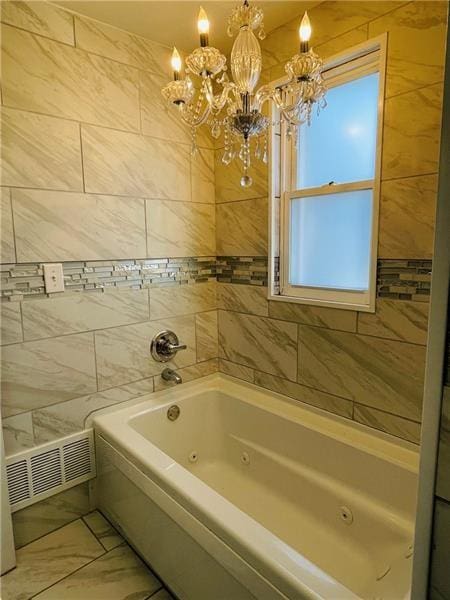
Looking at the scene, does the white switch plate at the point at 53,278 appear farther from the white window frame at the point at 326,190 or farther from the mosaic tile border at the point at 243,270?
the white window frame at the point at 326,190

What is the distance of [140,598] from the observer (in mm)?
1400

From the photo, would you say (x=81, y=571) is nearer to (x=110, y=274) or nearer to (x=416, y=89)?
(x=110, y=274)

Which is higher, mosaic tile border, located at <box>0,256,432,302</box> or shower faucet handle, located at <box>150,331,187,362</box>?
mosaic tile border, located at <box>0,256,432,302</box>

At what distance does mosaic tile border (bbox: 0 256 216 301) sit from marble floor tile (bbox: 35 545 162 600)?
123 centimetres

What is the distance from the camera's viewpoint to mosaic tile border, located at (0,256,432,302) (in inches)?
55.2

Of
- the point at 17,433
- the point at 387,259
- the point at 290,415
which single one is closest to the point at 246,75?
the point at 387,259

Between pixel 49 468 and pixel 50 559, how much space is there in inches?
14.9

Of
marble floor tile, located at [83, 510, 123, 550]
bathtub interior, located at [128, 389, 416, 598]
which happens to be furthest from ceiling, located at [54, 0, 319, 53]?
marble floor tile, located at [83, 510, 123, 550]

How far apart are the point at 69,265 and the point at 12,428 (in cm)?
78

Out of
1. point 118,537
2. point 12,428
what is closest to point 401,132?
point 12,428

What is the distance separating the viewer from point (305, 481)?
1.69 metres

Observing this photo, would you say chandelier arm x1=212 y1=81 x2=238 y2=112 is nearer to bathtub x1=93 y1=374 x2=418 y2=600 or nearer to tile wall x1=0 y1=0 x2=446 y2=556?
tile wall x1=0 y1=0 x2=446 y2=556

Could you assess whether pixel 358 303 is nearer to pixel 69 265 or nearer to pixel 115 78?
pixel 69 265

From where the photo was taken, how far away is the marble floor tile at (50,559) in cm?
143
